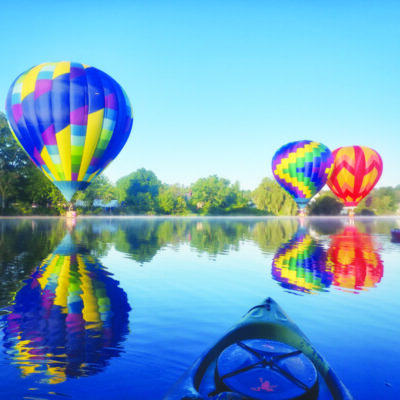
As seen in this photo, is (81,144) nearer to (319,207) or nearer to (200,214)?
(200,214)

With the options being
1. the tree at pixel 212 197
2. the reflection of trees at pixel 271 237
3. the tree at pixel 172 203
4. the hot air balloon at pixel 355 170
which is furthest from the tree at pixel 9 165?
the hot air balloon at pixel 355 170

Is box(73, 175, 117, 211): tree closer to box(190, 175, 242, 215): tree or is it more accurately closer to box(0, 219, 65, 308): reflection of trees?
box(190, 175, 242, 215): tree

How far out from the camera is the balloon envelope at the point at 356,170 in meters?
50.5

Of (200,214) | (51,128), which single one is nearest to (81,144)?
(51,128)

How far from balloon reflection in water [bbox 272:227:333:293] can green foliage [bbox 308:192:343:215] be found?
76.5m

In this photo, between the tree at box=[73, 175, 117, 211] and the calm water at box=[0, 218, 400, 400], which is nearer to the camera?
the calm water at box=[0, 218, 400, 400]

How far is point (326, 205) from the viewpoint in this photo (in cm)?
9112

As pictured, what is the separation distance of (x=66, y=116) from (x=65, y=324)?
1985cm

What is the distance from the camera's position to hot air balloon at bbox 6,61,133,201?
2383 cm

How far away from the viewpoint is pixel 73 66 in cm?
2497

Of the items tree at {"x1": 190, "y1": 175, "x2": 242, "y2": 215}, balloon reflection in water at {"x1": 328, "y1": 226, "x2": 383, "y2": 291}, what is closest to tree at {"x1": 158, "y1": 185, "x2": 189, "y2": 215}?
tree at {"x1": 190, "y1": 175, "x2": 242, "y2": 215}

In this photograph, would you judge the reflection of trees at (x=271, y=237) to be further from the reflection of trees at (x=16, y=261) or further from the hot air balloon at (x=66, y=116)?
the hot air balloon at (x=66, y=116)

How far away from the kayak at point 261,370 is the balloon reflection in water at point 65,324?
5.92 feet

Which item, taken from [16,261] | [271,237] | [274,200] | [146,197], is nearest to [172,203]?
[146,197]
